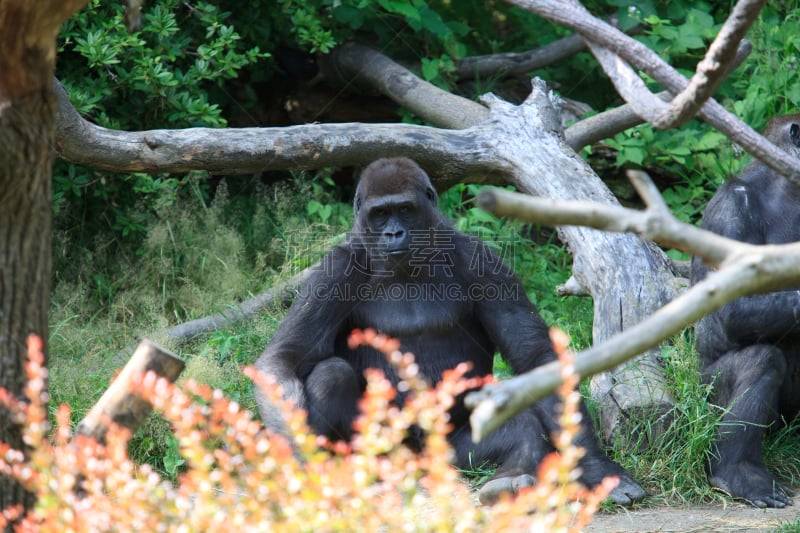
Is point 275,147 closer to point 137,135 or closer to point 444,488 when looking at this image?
point 137,135

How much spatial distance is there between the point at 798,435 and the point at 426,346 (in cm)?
197

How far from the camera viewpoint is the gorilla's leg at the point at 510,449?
4379mm

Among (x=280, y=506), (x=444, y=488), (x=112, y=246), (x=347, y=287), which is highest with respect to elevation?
(x=444, y=488)

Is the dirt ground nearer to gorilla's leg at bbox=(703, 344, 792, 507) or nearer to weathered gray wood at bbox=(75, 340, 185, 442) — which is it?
gorilla's leg at bbox=(703, 344, 792, 507)

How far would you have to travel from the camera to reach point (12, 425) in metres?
2.84

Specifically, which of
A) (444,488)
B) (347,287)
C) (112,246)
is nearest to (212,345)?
(347,287)

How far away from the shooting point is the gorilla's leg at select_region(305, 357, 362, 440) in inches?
183

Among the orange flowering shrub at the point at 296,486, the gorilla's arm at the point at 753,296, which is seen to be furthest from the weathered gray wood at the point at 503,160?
the orange flowering shrub at the point at 296,486

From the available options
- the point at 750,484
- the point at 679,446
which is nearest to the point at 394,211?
the point at 679,446

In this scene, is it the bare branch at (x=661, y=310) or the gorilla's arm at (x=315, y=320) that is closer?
the bare branch at (x=661, y=310)

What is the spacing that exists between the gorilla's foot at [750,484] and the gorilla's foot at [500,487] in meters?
0.94

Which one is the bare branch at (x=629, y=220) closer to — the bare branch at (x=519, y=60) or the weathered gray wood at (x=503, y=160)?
the weathered gray wood at (x=503, y=160)

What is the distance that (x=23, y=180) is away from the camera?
277 cm

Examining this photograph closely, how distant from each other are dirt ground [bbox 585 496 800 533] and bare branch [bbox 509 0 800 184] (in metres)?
1.69
